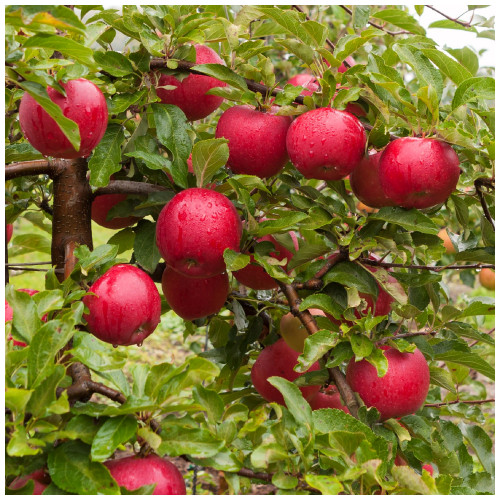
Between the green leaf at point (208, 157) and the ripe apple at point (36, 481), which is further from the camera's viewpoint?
the green leaf at point (208, 157)

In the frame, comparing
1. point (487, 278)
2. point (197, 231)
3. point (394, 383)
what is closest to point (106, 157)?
point (197, 231)

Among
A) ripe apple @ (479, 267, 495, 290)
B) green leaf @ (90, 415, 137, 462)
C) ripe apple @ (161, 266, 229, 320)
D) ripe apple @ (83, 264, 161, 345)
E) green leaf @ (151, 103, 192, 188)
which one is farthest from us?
ripe apple @ (479, 267, 495, 290)

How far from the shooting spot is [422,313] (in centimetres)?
113

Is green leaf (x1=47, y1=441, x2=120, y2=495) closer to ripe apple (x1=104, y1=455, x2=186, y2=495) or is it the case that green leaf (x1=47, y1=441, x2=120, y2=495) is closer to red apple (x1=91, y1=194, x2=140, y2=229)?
ripe apple (x1=104, y1=455, x2=186, y2=495)

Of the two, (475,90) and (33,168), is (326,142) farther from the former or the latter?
(33,168)

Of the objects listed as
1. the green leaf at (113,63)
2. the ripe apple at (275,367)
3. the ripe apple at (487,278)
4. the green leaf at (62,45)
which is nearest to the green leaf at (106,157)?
the green leaf at (113,63)

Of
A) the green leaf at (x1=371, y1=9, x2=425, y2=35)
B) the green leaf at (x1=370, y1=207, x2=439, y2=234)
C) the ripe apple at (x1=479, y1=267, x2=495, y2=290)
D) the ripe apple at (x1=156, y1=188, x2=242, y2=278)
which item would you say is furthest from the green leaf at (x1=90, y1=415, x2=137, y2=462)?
the ripe apple at (x1=479, y1=267, x2=495, y2=290)

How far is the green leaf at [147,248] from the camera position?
1175 mm

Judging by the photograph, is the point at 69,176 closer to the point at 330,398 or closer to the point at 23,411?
the point at 23,411

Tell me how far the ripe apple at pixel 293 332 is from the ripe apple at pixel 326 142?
0.33 metres

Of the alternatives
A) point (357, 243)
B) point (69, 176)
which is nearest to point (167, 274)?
point (69, 176)

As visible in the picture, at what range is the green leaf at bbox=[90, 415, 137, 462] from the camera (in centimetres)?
75

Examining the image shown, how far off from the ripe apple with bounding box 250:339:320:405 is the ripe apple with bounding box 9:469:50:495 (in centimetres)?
57

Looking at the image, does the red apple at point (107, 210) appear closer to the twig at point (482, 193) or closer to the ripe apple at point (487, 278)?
the twig at point (482, 193)
